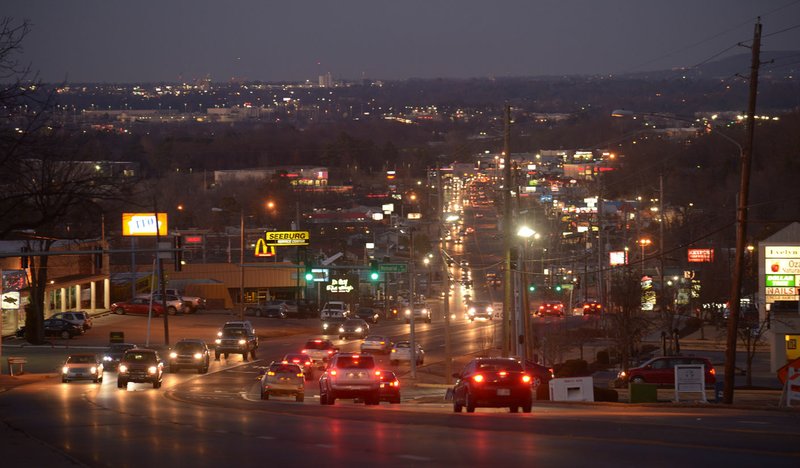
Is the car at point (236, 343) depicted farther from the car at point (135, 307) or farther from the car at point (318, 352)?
the car at point (135, 307)

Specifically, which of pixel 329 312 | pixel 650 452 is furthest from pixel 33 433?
pixel 329 312


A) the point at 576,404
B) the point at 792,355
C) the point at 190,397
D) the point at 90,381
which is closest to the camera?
the point at 576,404

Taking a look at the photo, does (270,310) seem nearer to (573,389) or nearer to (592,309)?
(592,309)

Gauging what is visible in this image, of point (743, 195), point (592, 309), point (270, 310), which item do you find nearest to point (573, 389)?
point (743, 195)

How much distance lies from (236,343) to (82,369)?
14209mm

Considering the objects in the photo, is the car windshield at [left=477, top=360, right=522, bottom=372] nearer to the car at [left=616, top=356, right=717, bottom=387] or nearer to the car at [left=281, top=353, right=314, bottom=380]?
the car at [left=616, top=356, right=717, bottom=387]

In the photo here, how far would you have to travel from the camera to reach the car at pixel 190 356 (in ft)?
168

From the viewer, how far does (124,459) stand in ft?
57.4

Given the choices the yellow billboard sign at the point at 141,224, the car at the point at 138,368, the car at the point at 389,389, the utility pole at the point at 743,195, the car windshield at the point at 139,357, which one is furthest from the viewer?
the yellow billboard sign at the point at 141,224

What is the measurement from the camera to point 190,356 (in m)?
51.0

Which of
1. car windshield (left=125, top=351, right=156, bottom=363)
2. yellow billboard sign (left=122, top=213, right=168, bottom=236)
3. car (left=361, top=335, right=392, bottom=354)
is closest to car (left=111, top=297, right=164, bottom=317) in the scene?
yellow billboard sign (left=122, top=213, right=168, bottom=236)

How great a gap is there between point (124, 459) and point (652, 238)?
332 ft

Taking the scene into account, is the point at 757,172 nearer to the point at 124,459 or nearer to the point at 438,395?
the point at 438,395

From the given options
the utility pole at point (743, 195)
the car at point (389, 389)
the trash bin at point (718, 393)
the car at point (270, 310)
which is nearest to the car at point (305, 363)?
→ the car at point (389, 389)
